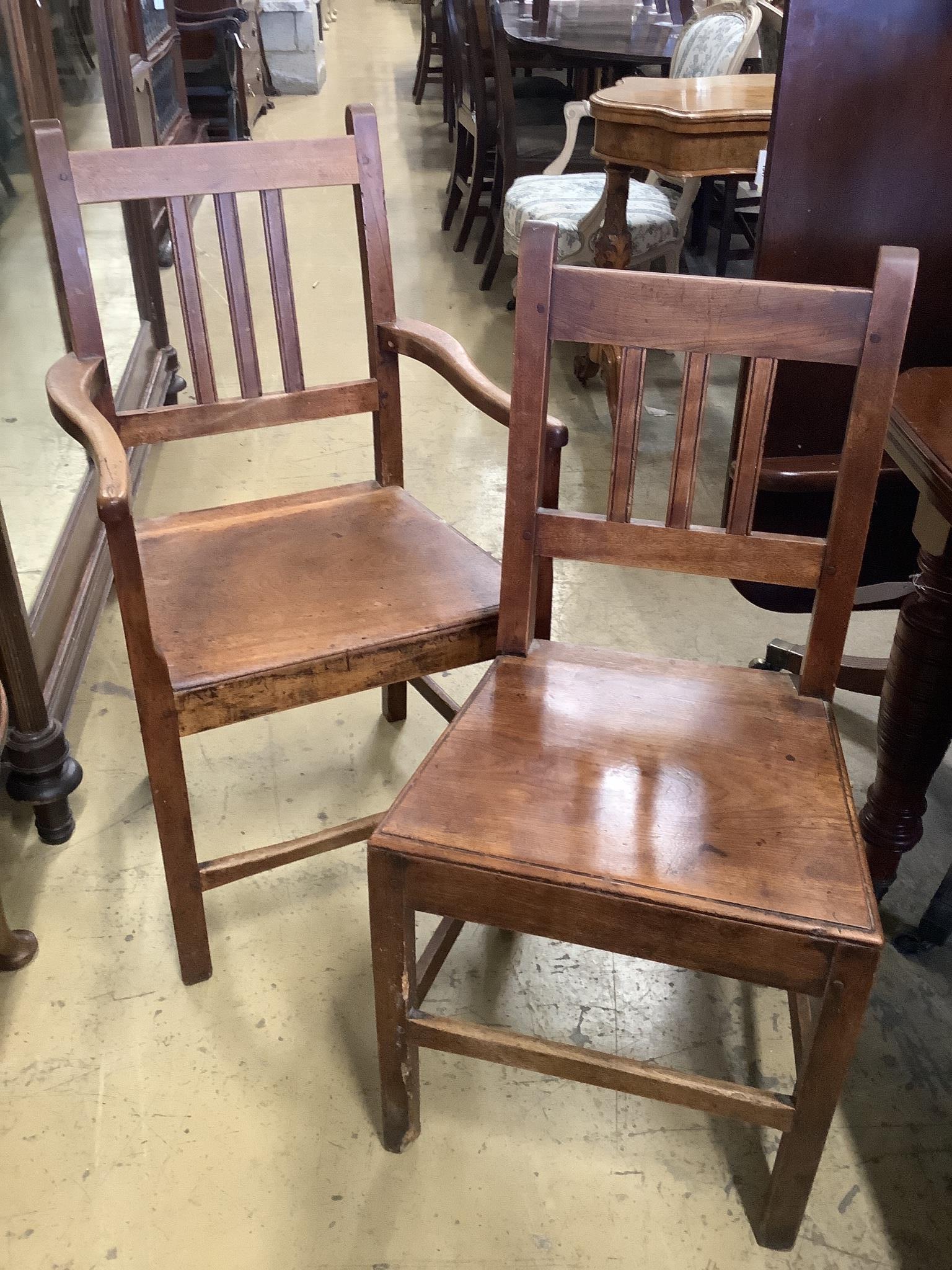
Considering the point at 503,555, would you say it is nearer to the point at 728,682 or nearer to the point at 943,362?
the point at 728,682

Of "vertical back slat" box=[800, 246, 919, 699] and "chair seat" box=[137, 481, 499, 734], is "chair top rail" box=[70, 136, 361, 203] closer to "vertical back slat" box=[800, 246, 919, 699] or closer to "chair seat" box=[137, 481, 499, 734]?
→ "chair seat" box=[137, 481, 499, 734]

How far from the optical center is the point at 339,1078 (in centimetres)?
126

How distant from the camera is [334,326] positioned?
352cm

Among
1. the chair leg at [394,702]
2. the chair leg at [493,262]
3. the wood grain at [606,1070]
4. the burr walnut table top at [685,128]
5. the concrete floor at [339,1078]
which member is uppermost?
the burr walnut table top at [685,128]

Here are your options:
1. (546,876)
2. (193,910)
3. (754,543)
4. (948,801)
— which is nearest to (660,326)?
(754,543)

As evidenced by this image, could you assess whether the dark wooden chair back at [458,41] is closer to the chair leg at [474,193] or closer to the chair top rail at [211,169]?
the chair leg at [474,193]

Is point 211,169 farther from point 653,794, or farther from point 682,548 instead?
point 653,794

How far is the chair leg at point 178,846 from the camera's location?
3.82 ft

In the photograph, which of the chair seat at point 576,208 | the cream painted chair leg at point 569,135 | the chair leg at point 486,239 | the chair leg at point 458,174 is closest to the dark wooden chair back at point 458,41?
the chair leg at point 458,174

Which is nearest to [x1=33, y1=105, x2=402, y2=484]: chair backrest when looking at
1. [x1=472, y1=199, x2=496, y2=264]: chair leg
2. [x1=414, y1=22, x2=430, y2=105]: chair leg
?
[x1=472, y1=199, x2=496, y2=264]: chair leg

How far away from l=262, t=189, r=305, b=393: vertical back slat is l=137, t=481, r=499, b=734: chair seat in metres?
0.18

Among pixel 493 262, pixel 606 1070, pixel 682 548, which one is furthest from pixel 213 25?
pixel 606 1070

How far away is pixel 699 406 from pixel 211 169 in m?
0.73

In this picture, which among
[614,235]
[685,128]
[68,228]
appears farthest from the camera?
[614,235]
